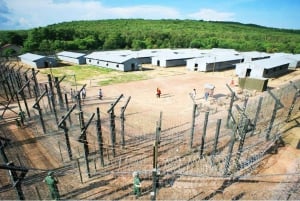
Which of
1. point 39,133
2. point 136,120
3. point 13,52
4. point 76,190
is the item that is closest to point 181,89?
point 136,120

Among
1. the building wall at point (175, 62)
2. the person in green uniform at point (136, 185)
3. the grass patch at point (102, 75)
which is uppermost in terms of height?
the person in green uniform at point (136, 185)

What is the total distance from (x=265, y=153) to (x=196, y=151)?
4.73m

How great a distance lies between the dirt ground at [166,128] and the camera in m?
10.9

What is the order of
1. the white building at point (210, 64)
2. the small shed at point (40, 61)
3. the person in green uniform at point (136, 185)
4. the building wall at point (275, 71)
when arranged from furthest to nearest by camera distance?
the small shed at point (40, 61) → the white building at point (210, 64) → the building wall at point (275, 71) → the person in green uniform at point (136, 185)

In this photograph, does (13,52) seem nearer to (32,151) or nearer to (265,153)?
(32,151)

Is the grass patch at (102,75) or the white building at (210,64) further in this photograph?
the white building at (210,64)

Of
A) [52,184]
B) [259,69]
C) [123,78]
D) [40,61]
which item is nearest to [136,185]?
[52,184]

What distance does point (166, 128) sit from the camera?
61.9 ft

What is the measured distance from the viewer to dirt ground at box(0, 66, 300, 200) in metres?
10.9

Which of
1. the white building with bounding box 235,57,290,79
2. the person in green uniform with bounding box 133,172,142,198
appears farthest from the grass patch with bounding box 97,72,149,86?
the person in green uniform with bounding box 133,172,142,198

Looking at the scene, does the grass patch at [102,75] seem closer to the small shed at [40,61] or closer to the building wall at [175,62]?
the small shed at [40,61]

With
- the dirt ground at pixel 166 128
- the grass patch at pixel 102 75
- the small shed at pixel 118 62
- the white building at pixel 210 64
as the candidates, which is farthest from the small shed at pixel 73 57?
the white building at pixel 210 64

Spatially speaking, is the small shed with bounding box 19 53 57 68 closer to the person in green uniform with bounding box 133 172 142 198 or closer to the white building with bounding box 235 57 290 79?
the white building with bounding box 235 57 290 79

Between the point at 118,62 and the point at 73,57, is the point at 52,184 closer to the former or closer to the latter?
the point at 118,62
